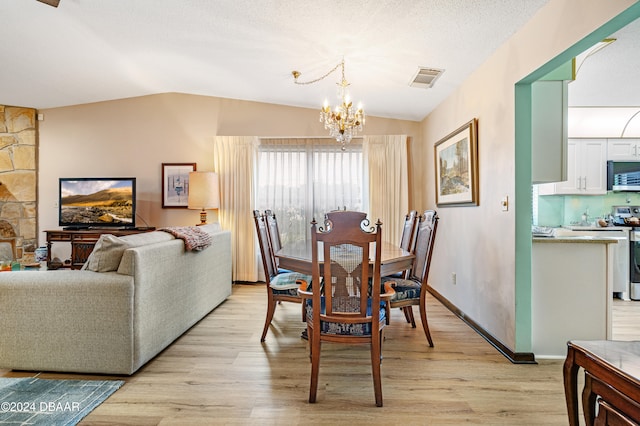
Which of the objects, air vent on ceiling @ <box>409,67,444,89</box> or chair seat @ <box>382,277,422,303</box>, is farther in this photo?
air vent on ceiling @ <box>409,67,444,89</box>

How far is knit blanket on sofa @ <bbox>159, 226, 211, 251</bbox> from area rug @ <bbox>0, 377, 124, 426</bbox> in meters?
1.11

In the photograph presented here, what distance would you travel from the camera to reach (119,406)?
182 centimetres

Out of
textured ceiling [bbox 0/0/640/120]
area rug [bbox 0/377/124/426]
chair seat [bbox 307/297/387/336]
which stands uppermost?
textured ceiling [bbox 0/0/640/120]

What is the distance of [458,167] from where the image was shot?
131 inches

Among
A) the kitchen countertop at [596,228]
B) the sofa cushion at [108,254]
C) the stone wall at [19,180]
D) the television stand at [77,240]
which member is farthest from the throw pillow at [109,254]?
the kitchen countertop at [596,228]

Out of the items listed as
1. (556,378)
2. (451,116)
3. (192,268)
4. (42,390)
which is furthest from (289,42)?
(556,378)

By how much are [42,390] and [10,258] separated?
12.6 ft

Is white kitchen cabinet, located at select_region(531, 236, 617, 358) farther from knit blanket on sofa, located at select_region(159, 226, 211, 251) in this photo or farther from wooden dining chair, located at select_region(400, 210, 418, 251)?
knit blanket on sofa, located at select_region(159, 226, 211, 251)

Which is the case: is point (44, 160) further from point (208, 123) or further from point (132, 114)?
point (208, 123)

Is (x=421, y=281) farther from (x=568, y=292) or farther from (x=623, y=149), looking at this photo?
(x=623, y=149)

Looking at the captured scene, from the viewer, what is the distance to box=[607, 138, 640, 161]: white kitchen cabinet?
4.28m

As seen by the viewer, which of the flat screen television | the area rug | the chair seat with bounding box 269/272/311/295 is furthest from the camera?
the flat screen television

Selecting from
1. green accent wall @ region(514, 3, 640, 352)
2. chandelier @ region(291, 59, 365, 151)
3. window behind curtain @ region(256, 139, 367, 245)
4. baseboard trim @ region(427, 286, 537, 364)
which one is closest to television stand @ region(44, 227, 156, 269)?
window behind curtain @ region(256, 139, 367, 245)

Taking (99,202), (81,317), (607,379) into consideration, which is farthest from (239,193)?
(607,379)
